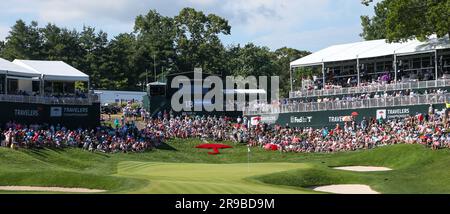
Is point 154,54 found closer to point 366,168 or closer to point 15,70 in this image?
point 15,70

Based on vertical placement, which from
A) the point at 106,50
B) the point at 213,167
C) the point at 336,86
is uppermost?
the point at 106,50

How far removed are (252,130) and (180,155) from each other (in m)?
9.84

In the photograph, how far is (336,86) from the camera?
71.9 meters

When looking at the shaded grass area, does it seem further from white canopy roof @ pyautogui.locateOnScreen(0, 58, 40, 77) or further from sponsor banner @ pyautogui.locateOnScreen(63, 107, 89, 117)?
white canopy roof @ pyautogui.locateOnScreen(0, 58, 40, 77)

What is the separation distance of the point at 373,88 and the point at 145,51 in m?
51.4

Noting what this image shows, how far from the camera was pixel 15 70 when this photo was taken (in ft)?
194

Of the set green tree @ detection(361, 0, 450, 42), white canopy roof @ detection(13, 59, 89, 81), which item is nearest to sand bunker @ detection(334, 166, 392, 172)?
green tree @ detection(361, 0, 450, 42)

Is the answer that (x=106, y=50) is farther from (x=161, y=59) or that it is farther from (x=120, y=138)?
(x=120, y=138)

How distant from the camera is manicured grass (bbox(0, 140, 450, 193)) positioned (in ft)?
113

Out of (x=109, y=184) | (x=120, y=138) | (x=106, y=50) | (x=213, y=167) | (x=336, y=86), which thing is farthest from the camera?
(x=106, y=50)

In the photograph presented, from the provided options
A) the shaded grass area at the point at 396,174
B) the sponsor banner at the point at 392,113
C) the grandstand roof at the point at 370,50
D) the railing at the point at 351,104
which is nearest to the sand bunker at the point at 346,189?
the shaded grass area at the point at 396,174

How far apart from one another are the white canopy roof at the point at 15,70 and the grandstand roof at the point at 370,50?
1126 inches
